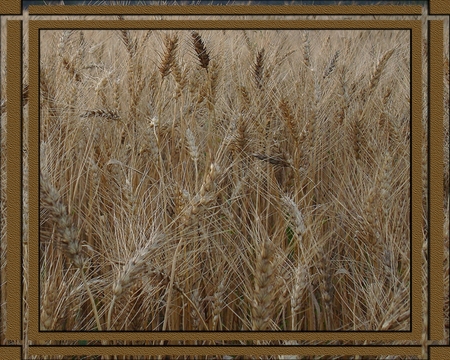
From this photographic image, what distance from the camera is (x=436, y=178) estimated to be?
1254 mm

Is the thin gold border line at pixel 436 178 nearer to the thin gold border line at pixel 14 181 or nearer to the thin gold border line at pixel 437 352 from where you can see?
the thin gold border line at pixel 437 352

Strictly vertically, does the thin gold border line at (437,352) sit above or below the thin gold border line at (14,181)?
below

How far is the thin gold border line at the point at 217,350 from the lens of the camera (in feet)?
3.73

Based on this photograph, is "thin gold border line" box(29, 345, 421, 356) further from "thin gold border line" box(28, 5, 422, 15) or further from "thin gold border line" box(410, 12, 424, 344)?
"thin gold border line" box(28, 5, 422, 15)

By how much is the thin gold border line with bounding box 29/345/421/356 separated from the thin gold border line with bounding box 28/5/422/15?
2.64 feet

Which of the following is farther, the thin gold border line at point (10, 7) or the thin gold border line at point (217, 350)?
the thin gold border line at point (10, 7)

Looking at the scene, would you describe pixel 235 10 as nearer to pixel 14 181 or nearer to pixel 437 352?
pixel 14 181

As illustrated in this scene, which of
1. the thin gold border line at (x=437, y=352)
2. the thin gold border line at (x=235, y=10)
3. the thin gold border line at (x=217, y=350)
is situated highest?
the thin gold border line at (x=235, y=10)

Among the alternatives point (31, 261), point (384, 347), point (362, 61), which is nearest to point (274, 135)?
point (362, 61)

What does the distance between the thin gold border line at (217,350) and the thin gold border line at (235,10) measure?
0.80m

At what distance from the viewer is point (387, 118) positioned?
1.42 meters

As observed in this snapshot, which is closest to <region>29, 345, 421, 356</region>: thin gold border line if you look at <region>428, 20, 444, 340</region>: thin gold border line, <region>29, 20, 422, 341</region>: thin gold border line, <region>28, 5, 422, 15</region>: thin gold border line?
<region>29, 20, 422, 341</region>: thin gold border line

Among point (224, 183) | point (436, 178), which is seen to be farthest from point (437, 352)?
point (224, 183)

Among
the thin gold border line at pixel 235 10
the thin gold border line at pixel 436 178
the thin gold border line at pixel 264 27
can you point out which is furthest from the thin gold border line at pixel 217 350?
the thin gold border line at pixel 235 10
